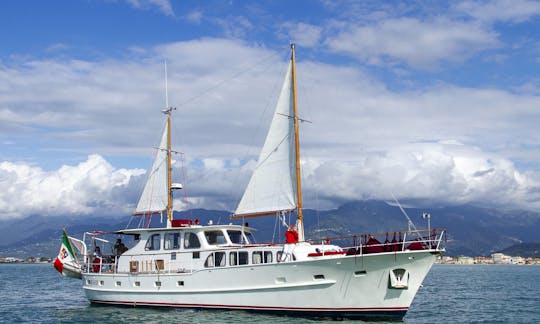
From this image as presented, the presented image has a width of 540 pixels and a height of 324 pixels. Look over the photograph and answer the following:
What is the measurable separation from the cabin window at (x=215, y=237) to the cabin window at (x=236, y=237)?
49cm

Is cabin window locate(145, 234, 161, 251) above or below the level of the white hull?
above

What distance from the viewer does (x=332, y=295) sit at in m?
25.9

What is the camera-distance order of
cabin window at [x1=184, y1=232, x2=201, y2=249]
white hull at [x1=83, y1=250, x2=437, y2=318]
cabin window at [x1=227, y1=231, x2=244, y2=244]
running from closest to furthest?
white hull at [x1=83, y1=250, x2=437, y2=318] → cabin window at [x1=184, y1=232, x2=201, y2=249] → cabin window at [x1=227, y1=231, x2=244, y2=244]

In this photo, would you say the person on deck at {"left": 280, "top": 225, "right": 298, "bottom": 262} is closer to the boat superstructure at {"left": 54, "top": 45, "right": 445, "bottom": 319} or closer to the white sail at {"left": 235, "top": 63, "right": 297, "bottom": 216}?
the boat superstructure at {"left": 54, "top": 45, "right": 445, "bottom": 319}

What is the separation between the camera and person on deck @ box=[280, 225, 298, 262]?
26.8m

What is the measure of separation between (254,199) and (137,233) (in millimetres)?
8373

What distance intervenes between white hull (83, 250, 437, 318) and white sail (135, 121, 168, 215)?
22.4 ft

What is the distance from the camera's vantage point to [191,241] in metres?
30.3

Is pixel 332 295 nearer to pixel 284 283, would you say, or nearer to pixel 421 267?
pixel 284 283

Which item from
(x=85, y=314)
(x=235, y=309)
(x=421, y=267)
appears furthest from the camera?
(x=85, y=314)

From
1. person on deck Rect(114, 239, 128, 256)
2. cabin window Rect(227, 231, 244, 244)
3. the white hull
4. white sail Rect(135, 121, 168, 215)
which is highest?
white sail Rect(135, 121, 168, 215)

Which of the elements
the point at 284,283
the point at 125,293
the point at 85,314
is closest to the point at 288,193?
the point at 284,283

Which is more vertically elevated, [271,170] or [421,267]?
[271,170]

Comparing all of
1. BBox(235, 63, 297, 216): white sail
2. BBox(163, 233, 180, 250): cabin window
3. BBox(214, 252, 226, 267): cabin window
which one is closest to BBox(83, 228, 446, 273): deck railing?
BBox(214, 252, 226, 267): cabin window
